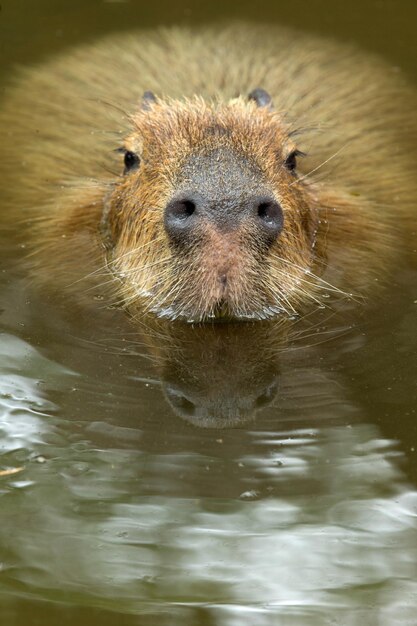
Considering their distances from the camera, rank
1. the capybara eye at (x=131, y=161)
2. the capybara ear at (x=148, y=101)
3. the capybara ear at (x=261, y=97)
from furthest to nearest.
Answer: the capybara ear at (x=261, y=97)
the capybara ear at (x=148, y=101)
the capybara eye at (x=131, y=161)

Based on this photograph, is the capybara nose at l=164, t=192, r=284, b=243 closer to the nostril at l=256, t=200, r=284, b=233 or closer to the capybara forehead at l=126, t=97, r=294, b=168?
the nostril at l=256, t=200, r=284, b=233

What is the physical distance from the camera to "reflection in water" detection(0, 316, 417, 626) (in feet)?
11.9

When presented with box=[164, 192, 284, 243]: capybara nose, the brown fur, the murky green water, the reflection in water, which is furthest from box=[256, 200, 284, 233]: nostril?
the reflection in water

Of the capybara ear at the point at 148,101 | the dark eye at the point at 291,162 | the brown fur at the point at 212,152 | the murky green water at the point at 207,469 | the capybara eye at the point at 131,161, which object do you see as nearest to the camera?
the murky green water at the point at 207,469

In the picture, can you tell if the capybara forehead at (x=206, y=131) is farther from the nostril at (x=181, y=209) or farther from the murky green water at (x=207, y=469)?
the murky green water at (x=207, y=469)

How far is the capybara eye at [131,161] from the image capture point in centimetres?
599

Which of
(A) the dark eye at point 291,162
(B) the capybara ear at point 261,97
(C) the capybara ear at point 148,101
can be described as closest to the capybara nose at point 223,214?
(A) the dark eye at point 291,162

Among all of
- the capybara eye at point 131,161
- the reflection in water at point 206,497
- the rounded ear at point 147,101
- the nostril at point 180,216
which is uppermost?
the rounded ear at point 147,101

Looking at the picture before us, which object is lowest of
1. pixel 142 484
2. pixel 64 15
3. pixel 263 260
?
pixel 142 484

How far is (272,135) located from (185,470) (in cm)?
219

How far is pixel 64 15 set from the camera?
357 inches

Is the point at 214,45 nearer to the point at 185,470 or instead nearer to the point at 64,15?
the point at 64,15

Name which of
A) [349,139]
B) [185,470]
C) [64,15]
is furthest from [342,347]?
[64,15]

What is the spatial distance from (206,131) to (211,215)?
2.27 ft
